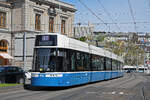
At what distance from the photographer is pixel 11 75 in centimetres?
2336

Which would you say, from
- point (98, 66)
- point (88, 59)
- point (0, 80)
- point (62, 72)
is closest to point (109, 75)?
point (98, 66)

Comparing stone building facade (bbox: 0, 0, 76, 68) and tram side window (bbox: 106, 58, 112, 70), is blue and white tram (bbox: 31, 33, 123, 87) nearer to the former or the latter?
tram side window (bbox: 106, 58, 112, 70)

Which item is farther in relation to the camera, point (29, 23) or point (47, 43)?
point (29, 23)

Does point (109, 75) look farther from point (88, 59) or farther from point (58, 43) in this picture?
point (58, 43)

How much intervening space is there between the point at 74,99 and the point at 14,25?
97.5 ft

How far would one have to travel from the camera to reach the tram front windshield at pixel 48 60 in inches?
651

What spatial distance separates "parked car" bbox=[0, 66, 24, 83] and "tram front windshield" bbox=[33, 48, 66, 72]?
626 cm

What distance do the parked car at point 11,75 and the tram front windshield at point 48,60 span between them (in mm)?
6265

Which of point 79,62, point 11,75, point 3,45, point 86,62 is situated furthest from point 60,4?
point 79,62

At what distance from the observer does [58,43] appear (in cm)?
1702

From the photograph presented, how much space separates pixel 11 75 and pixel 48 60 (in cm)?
781

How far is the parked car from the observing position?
2225 centimetres

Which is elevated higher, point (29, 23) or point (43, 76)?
point (29, 23)

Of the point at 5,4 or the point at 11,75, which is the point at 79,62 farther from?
the point at 5,4
